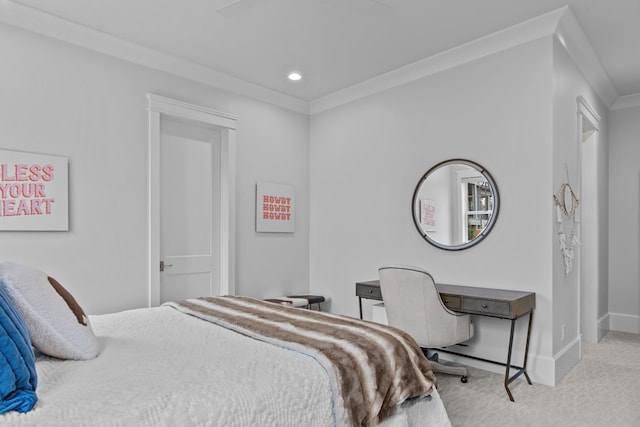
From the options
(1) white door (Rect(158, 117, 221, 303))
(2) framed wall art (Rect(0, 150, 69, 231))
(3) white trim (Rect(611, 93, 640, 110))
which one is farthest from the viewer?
(3) white trim (Rect(611, 93, 640, 110))

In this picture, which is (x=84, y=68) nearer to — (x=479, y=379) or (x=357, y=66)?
(x=357, y=66)

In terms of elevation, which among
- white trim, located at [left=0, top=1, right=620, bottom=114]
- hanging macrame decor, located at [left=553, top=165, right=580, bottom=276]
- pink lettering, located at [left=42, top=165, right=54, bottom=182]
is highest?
white trim, located at [left=0, top=1, right=620, bottom=114]

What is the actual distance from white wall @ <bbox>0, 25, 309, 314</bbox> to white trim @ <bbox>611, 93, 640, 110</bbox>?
14.2ft

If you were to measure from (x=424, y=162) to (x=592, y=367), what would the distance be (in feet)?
7.04

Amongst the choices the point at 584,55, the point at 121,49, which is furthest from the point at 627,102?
the point at 121,49

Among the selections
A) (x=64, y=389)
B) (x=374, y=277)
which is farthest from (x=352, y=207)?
(x=64, y=389)

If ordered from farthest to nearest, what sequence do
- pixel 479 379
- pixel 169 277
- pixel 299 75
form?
1. pixel 299 75
2. pixel 169 277
3. pixel 479 379

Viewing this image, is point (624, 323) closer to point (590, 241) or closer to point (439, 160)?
point (590, 241)

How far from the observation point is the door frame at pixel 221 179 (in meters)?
3.43

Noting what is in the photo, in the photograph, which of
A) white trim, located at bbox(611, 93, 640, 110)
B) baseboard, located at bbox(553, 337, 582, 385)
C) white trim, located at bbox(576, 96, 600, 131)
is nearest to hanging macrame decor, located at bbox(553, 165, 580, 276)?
baseboard, located at bbox(553, 337, 582, 385)

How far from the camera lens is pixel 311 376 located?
1482 millimetres

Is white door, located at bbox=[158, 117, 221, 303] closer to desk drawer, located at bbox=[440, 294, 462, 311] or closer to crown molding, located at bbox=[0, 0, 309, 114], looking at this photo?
crown molding, located at bbox=[0, 0, 309, 114]

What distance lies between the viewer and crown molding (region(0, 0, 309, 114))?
2.81 meters

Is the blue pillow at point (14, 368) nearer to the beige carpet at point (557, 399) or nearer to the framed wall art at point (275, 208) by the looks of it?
the beige carpet at point (557, 399)
